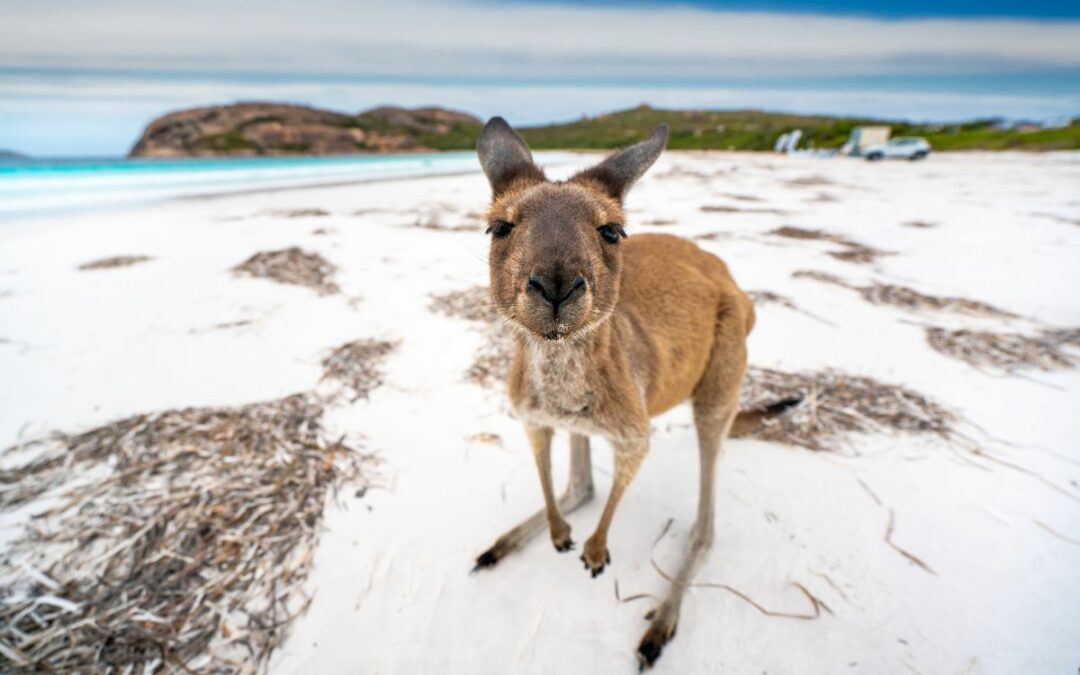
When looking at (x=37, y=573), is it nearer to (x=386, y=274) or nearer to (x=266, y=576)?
(x=266, y=576)

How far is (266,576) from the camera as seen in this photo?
2.34m

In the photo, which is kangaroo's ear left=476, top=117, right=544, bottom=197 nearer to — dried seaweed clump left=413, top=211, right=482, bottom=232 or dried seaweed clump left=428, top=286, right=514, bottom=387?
dried seaweed clump left=428, top=286, right=514, bottom=387

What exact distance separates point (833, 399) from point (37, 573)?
5054 millimetres

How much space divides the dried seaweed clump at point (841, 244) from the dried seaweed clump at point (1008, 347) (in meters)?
2.79

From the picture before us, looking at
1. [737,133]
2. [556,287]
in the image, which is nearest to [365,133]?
[737,133]

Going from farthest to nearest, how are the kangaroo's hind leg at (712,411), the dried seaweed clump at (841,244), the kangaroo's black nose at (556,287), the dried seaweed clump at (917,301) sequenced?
the dried seaweed clump at (841,244)
the dried seaweed clump at (917,301)
the kangaroo's hind leg at (712,411)
the kangaroo's black nose at (556,287)

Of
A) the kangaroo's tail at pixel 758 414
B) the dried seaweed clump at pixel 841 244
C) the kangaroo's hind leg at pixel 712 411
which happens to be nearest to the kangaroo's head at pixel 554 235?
the kangaroo's hind leg at pixel 712 411

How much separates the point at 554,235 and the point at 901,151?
38.6 metres

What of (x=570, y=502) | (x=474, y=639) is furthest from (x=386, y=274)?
(x=474, y=639)

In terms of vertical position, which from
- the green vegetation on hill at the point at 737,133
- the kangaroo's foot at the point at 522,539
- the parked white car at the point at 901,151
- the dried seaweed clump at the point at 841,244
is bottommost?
the kangaroo's foot at the point at 522,539

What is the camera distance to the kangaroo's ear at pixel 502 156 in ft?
8.39

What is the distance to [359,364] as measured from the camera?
4250mm

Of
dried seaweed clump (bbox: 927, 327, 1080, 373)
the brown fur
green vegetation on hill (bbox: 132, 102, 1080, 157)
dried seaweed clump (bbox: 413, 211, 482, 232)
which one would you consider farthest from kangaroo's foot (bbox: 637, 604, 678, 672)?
green vegetation on hill (bbox: 132, 102, 1080, 157)

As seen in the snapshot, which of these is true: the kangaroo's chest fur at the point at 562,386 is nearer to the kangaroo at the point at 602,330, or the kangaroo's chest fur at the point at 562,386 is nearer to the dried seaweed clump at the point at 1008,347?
the kangaroo at the point at 602,330
